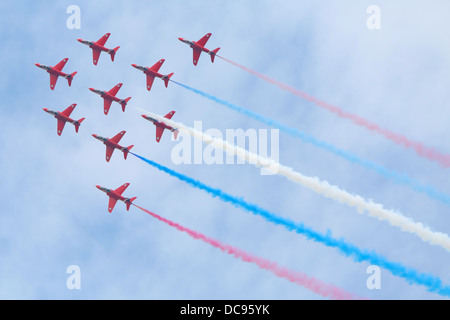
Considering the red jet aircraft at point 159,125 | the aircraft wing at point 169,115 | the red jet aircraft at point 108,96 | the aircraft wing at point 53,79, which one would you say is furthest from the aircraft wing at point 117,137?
the aircraft wing at point 53,79

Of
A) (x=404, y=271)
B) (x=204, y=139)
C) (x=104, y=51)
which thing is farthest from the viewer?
(x=104, y=51)

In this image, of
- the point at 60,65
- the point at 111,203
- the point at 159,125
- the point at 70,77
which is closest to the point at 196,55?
the point at 159,125

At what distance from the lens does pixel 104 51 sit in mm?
111000

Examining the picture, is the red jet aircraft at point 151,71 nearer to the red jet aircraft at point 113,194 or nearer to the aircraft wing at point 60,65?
the aircraft wing at point 60,65

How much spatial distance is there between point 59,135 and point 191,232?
78.8ft

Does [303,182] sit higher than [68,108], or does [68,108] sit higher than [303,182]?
[68,108]

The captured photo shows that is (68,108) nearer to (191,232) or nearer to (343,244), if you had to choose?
(191,232)

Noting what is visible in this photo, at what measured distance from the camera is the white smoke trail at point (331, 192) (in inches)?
3543

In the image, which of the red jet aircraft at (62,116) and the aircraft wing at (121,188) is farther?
the red jet aircraft at (62,116)

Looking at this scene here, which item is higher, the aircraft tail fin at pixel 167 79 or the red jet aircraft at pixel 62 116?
the aircraft tail fin at pixel 167 79

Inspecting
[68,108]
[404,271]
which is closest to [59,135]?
[68,108]

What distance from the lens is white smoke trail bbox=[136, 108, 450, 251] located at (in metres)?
90.0

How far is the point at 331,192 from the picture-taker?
310ft

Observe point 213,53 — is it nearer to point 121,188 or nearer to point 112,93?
point 112,93
